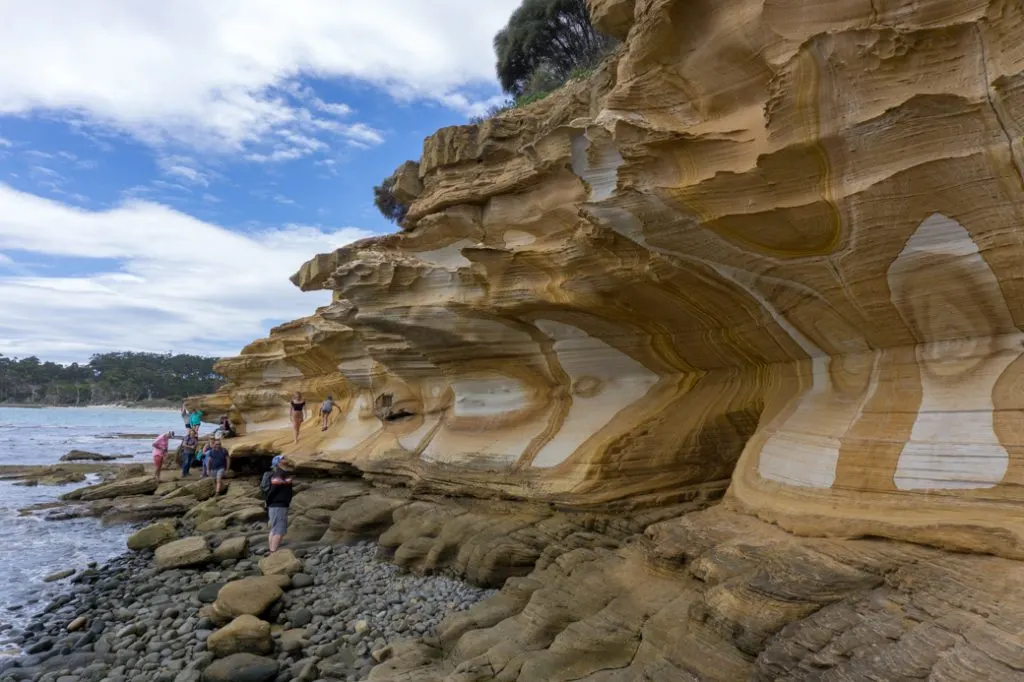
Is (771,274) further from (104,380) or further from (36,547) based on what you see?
(104,380)

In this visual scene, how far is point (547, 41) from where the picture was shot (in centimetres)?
1734

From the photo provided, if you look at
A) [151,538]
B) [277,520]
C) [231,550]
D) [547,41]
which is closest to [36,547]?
[151,538]

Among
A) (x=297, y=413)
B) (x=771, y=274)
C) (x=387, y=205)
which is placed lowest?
(x=297, y=413)

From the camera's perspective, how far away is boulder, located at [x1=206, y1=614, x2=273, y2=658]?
5.71m

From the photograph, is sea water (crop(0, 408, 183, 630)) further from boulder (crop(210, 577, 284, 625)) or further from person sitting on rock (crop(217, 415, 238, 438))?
person sitting on rock (crop(217, 415, 238, 438))

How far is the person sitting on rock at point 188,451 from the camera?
1695cm

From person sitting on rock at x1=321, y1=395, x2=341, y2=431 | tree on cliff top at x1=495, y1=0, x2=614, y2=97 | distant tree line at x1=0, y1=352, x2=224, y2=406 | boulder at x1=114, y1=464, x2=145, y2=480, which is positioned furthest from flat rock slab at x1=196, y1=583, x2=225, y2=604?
distant tree line at x1=0, y1=352, x2=224, y2=406

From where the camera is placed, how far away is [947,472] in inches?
135

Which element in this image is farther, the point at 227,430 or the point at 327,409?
the point at 227,430

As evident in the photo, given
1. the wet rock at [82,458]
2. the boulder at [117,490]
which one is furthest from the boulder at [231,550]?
the wet rock at [82,458]

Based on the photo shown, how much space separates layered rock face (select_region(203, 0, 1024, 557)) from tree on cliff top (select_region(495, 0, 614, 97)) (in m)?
10.1

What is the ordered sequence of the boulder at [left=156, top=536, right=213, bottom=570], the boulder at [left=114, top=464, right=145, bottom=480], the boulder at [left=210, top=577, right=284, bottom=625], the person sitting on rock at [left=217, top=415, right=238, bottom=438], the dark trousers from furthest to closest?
the person sitting on rock at [left=217, top=415, right=238, bottom=438]
the boulder at [left=114, top=464, right=145, bottom=480]
the dark trousers
the boulder at [left=156, top=536, right=213, bottom=570]
the boulder at [left=210, top=577, right=284, bottom=625]

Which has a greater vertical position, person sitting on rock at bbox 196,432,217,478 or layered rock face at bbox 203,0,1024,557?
layered rock face at bbox 203,0,1024,557

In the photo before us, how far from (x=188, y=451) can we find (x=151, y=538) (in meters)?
8.01
